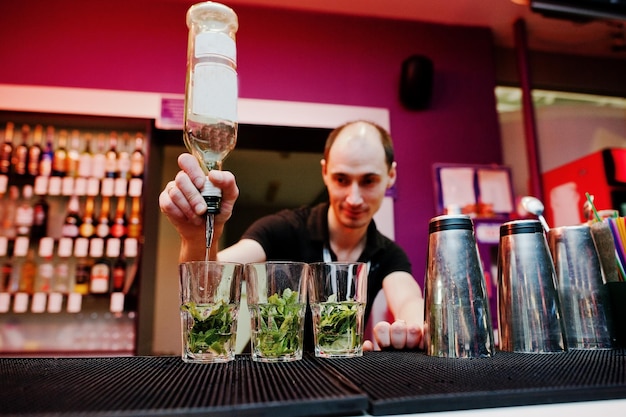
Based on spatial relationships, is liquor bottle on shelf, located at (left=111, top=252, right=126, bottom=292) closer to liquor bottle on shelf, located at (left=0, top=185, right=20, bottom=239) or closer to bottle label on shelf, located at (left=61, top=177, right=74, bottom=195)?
bottle label on shelf, located at (left=61, top=177, right=74, bottom=195)

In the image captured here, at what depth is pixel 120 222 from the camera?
2.93 m

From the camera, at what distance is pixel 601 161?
2.51 m

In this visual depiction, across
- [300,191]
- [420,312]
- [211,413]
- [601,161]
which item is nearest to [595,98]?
[601,161]

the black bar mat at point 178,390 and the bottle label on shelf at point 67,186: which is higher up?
the bottle label on shelf at point 67,186

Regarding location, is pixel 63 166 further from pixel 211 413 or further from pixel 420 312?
pixel 211 413

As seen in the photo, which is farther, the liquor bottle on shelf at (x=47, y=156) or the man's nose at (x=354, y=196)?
the liquor bottle on shelf at (x=47, y=156)

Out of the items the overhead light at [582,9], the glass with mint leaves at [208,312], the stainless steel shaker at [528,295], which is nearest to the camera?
the glass with mint leaves at [208,312]

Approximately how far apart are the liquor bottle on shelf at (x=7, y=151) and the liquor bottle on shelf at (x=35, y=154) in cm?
10

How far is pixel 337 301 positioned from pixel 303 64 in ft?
7.78

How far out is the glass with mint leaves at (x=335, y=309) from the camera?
2.38 ft

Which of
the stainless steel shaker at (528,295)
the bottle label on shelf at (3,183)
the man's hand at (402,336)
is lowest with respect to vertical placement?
the man's hand at (402,336)

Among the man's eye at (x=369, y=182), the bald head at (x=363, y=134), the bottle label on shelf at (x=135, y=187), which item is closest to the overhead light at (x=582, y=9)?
the bald head at (x=363, y=134)

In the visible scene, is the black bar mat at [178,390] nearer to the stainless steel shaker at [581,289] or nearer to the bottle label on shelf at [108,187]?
the stainless steel shaker at [581,289]

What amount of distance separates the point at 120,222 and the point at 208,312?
2.51 meters
